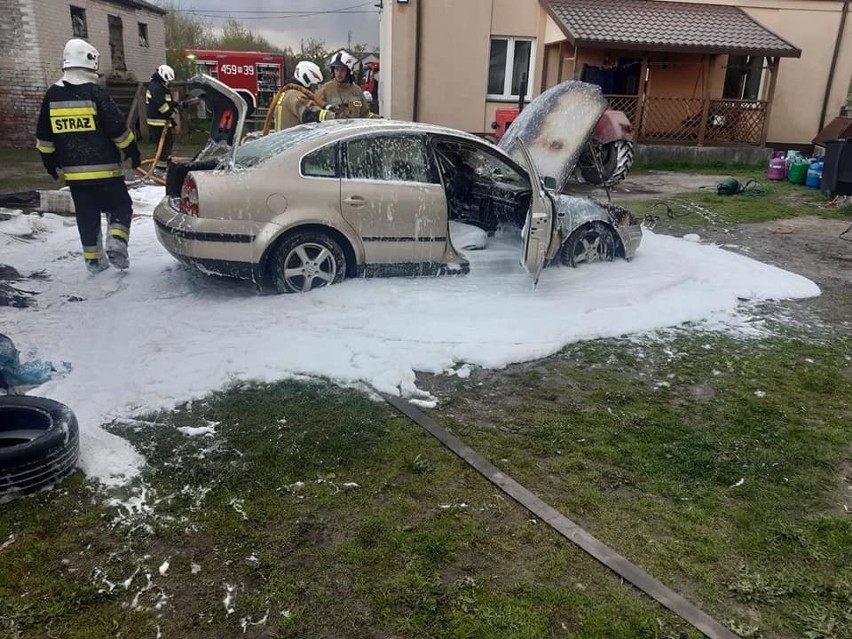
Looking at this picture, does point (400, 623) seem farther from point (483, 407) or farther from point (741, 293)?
point (741, 293)

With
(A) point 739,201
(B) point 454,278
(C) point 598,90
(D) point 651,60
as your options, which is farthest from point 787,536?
(D) point 651,60

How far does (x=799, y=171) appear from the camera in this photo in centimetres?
1426

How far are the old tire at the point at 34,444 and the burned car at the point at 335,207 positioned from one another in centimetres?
228

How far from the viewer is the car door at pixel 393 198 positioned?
19.0 ft

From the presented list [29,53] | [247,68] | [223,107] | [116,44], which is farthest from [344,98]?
[247,68]

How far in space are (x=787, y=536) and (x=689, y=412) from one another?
4.08 ft

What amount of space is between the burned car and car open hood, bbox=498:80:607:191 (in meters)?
0.87

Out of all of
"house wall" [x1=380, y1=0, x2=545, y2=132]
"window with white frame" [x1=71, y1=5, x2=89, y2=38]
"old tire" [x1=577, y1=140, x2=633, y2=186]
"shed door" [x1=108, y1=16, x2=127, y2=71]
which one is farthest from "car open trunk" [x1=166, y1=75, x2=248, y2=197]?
"shed door" [x1=108, y1=16, x2=127, y2=71]

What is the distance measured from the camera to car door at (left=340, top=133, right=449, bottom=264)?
5.80 meters

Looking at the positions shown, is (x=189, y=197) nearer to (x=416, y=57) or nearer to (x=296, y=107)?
(x=296, y=107)

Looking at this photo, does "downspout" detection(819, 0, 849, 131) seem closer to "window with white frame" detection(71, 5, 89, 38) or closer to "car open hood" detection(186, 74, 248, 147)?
"car open hood" detection(186, 74, 248, 147)

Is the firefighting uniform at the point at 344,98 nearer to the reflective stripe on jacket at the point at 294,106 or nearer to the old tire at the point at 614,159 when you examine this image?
the reflective stripe on jacket at the point at 294,106

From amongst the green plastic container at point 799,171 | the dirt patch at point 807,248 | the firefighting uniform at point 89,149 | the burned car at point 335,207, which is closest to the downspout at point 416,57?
the dirt patch at point 807,248

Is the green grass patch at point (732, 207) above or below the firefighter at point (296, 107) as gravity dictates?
below
